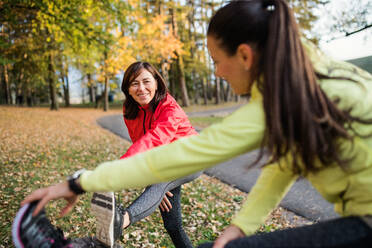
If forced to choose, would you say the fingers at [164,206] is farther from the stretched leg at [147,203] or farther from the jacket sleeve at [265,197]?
the jacket sleeve at [265,197]

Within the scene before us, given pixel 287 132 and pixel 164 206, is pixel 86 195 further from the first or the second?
pixel 287 132

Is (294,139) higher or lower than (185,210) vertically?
higher

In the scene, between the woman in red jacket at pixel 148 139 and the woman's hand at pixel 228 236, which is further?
the woman in red jacket at pixel 148 139

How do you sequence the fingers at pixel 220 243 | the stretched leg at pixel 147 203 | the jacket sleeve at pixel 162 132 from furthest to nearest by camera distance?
1. the stretched leg at pixel 147 203
2. the jacket sleeve at pixel 162 132
3. the fingers at pixel 220 243

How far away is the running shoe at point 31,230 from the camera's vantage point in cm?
118

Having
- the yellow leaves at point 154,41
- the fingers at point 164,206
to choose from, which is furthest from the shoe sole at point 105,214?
the yellow leaves at point 154,41

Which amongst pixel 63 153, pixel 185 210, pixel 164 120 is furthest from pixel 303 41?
pixel 63 153

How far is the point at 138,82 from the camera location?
2742 millimetres

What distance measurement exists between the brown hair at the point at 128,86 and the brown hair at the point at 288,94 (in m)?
1.66

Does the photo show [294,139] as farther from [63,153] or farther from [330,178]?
[63,153]

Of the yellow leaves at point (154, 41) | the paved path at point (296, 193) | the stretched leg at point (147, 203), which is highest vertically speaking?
the yellow leaves at point (154, 41)

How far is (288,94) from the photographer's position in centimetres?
103

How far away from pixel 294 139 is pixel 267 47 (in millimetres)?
371

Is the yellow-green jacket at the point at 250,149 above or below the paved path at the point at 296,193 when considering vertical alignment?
above
